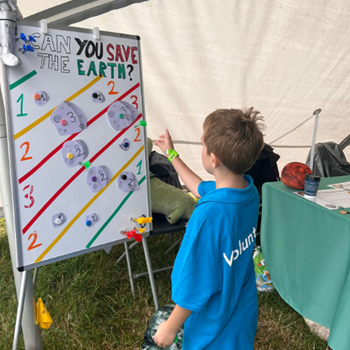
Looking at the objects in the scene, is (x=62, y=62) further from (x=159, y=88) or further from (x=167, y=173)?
(x=159, y=88)

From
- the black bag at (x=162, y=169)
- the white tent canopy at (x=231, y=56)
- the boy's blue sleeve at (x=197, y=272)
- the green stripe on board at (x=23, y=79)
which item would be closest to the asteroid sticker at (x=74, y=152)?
the green stripe on board at (x=23, y=79)

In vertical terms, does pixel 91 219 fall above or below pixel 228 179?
below

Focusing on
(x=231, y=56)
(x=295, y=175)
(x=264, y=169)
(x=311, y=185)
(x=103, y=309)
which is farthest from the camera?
(x=231, y=56)

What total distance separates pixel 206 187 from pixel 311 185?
56cm

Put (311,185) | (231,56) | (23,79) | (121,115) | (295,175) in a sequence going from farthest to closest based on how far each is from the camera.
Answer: (231,56) < (295,175) < (311,185) < (121,115) < (23,79)

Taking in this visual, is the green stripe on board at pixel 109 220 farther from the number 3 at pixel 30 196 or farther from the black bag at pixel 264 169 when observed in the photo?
the black bag at pixel 264 169

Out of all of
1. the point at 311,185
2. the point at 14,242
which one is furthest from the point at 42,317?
the point at 311,185

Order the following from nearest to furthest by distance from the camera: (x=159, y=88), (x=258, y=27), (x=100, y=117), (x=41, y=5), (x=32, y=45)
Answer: (x=32, y=45), (x=100, y=117), (x=41, y=5), (x=258, y=27), (x=159, y=88)

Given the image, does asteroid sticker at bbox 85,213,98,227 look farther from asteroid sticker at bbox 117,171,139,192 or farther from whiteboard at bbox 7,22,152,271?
asteroid sticker at bbox 117,171,139,192

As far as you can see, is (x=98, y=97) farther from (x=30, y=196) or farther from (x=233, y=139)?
(x=233, y=139)

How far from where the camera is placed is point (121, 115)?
1285 mm

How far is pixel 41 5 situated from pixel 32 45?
99 cm

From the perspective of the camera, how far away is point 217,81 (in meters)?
2.56

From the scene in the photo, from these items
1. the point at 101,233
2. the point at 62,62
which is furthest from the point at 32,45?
the point at 101,233
